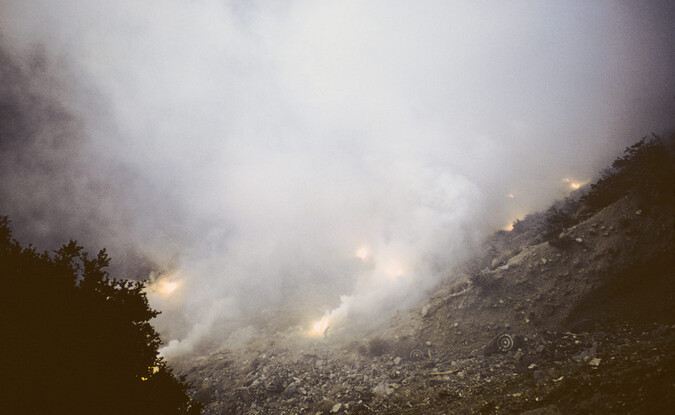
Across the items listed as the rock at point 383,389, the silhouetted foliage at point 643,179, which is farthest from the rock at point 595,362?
the silhouetted foliage at point 643,179

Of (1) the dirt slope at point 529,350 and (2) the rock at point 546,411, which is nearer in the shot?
(2) the rock at point 546,411

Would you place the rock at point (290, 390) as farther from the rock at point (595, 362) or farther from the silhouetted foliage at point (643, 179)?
the silhouetted foliage at point (643, 179)

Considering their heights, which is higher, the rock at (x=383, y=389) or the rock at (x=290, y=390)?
the rock at (x=290, y=390)

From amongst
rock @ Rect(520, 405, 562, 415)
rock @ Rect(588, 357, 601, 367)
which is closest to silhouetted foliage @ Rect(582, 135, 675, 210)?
rock @ Rect(588, 357, 601, 367)

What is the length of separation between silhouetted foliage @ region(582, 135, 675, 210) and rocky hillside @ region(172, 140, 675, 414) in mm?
62

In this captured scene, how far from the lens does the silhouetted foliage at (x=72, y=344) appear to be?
469cm

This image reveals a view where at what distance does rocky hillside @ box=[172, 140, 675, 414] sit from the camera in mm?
6512

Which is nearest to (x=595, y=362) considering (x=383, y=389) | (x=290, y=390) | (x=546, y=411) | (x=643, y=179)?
(x=546, y=411)

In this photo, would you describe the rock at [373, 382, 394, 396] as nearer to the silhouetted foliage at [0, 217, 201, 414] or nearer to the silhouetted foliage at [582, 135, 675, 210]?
the silhouetted foliage at [0, 217, 201, 414]

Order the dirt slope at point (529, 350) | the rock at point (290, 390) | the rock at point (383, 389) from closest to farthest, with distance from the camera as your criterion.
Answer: the dirt slope at point (529, 350), the rock at point (383, 389), the rock at point (290, 390)

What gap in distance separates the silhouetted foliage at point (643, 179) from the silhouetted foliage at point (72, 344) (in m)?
20.1

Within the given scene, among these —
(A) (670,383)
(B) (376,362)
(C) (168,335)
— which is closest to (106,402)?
(B) (376,362)

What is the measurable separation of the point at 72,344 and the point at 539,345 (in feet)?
51.6

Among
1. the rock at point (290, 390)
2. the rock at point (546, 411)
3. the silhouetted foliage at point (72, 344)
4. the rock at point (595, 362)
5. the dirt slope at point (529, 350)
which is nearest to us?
the silhouetted foliage at point (72, 344)
